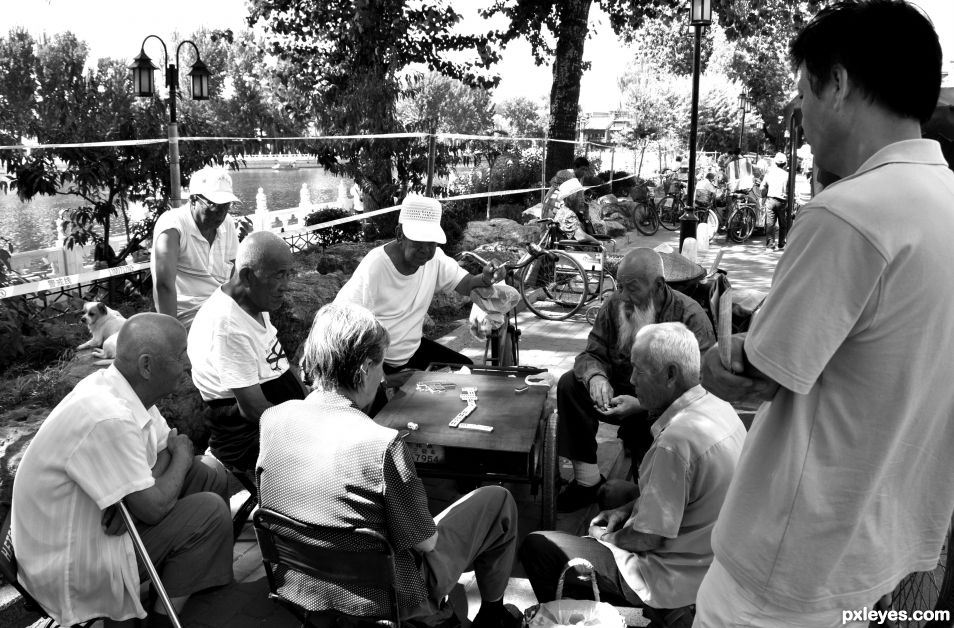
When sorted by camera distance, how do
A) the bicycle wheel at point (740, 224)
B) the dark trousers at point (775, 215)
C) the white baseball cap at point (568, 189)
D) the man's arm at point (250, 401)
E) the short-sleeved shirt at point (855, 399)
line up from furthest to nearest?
the bicycle wheel at point (740, 224)
the dark trousers at point (775, 215)
the white baseball cap at point (568, 189)
the man's arm at point (250, 401)
the short-sleeved shirt at point (855, 399)

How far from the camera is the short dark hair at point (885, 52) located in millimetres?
1313

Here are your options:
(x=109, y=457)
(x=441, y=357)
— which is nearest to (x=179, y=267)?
(x=441, y=357)

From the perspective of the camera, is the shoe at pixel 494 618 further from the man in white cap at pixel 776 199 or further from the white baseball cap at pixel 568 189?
the man in white cap at pixel 776 199

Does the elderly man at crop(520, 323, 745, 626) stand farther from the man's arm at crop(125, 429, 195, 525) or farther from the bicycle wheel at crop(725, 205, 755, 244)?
the bicycle wheel at crop(725, 205, 755, 244)

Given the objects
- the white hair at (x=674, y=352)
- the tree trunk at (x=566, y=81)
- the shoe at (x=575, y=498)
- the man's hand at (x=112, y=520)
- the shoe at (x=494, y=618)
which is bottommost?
the shoe at (x=575, y=498)

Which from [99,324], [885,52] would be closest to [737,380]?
[885,52]

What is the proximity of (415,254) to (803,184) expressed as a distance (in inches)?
432

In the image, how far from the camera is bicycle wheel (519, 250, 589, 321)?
874cm

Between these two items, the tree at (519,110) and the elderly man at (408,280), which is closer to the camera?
the elderly man at (408,280)

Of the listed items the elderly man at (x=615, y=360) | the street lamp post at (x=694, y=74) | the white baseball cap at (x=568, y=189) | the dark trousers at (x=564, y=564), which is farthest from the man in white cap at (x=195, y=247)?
the street lamp post at (x=694, y=74)

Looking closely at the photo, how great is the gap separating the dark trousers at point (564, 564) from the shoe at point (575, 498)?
45.9 inches

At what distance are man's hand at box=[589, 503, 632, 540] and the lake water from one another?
530 centimetres

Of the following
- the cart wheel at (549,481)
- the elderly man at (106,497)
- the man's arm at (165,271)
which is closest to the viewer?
the elderly man at (106,497)

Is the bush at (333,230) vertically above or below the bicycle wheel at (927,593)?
above
